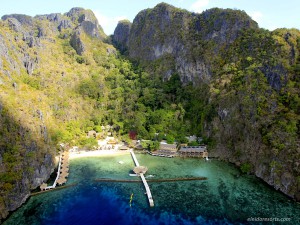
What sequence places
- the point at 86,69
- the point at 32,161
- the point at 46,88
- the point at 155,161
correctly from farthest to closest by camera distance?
the point at 86,69 → the point at 46,88 → the point at 155,161 → the point at 32,161

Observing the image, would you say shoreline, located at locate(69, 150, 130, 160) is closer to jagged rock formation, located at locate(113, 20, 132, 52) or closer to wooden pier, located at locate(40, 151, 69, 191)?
wooden pier, located at locate(40, 151, 69, 191)

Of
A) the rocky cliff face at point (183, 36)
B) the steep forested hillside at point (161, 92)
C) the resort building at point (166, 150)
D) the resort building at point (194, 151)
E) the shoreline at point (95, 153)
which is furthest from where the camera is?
the rocky cliff face at point (183, 36)

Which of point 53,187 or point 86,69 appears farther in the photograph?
point 86,69

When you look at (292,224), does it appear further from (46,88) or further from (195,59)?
(46,88)

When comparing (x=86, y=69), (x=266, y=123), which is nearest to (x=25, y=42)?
(x=86, y=69)

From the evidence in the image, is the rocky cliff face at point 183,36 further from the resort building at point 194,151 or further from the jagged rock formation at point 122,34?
the resort building at point 194,151

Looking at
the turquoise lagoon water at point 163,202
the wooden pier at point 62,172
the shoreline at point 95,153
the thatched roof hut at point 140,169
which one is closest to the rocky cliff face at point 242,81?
the turquoise lagoon water at point 163,202
